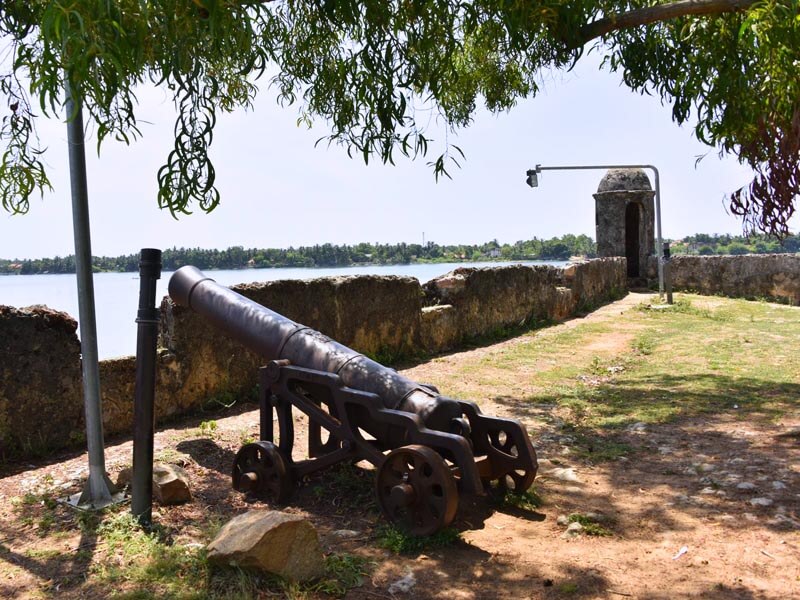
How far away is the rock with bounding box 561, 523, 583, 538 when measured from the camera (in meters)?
4.01

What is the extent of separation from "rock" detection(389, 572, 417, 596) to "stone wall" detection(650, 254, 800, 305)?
59.2 feet

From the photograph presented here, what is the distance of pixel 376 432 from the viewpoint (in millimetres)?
4414

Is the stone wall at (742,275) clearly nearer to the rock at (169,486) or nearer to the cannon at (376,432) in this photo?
the cannon at (376,432)

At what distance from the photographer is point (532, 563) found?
366 centimetres

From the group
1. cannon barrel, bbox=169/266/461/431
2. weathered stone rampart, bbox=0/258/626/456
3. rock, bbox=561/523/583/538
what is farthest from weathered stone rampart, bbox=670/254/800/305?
cannon barrel, bbox=169/266/461/431

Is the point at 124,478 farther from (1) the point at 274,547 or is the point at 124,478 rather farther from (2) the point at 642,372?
(2) the point at 642,372

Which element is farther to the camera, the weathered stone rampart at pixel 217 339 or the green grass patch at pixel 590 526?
the weathered stone rampart at pixel 217 339

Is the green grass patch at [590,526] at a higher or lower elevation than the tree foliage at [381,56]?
lower

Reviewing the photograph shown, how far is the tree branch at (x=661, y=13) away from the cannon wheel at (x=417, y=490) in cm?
414

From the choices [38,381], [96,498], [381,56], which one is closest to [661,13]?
[381,56]

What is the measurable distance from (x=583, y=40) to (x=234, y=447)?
4.53 m

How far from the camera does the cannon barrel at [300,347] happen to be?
4.30 metres

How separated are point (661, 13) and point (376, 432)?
4239mm

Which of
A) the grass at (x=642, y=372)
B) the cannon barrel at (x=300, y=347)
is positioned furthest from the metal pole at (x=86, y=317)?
the grass at (x=642, y=372)
